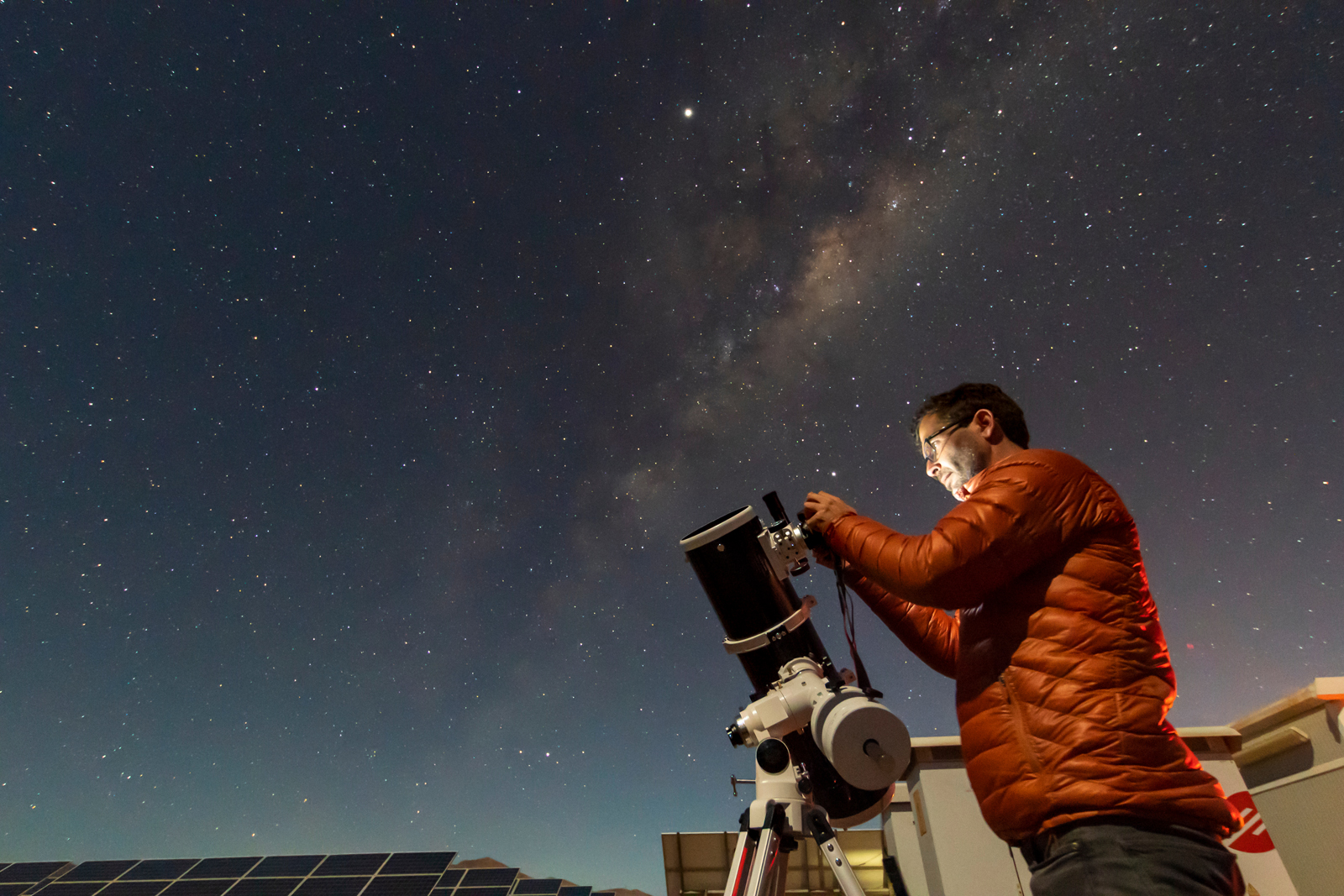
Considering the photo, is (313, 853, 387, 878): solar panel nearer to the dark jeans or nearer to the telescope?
the telescope

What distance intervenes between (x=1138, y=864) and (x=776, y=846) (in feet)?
3.56

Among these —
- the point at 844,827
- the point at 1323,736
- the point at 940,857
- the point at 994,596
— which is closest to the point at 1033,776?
the point at 994,596

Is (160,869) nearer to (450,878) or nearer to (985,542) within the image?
(450,878)

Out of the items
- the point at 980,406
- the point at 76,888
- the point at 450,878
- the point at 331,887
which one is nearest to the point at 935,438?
the point at 980,406

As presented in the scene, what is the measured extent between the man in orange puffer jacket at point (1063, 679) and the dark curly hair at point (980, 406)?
22.6 inches

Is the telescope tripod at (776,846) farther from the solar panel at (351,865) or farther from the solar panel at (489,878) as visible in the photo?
the solar panel at (351,865)

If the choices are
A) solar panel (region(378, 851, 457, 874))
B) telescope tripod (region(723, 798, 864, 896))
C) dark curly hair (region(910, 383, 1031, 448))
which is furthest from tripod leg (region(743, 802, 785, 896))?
solar panel (region(378, 851, 457, 874))

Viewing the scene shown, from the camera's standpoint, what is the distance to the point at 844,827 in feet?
8.38

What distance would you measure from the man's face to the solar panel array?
673 inches

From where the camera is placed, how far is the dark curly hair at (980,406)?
8.41 feet

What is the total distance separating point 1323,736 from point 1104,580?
33.8 ft

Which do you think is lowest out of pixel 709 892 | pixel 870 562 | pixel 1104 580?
pixel 709 892

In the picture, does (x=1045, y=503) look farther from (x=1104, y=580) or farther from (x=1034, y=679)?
(x=1034, y=679)

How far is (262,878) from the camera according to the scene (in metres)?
15.0
